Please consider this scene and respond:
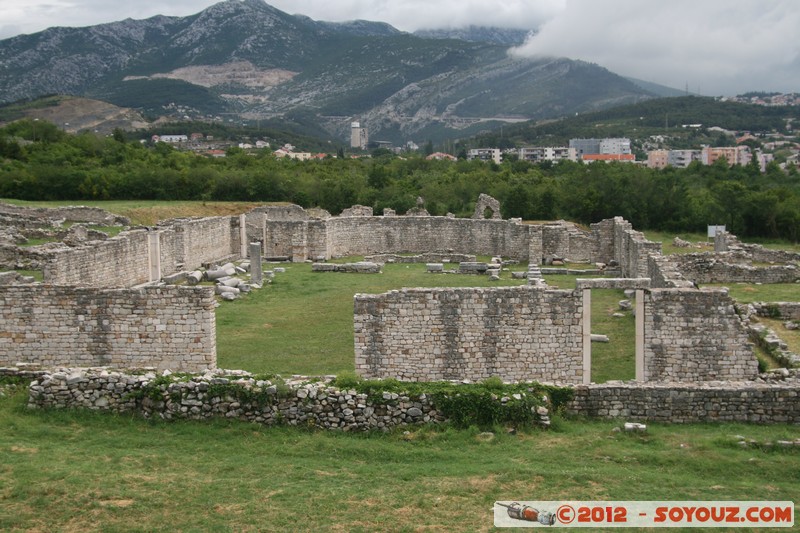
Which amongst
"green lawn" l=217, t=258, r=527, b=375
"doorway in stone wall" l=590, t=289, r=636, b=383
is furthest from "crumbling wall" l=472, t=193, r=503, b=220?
"doorway in stone wall" l=590, t=289, r=636, b=383

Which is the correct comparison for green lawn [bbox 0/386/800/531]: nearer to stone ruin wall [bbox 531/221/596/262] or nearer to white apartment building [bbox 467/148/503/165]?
stone ruin wall [bbox 531/221/596/262]

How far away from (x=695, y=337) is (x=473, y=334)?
4.27 m

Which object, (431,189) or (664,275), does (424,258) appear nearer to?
(431,189)

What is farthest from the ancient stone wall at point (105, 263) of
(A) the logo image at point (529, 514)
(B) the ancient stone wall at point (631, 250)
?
(B) the ancient stone wall at point (631, 250)

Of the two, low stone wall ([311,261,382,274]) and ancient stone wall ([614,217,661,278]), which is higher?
ancient stone wall ([614,217,661,278])

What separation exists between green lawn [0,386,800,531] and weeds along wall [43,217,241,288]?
8807 millimetres

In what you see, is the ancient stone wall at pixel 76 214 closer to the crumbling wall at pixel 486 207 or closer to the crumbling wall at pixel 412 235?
the crumbling wall at pixel 412 235

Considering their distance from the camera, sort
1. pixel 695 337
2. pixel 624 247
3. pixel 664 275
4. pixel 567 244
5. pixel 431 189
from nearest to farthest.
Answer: pixel 695 337 → pixel 664 275 → pixel 624 247 → pixel 567 244 → pixel 431 189

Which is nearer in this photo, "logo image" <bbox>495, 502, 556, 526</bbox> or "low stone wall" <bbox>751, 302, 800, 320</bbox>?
"logo image" <bbox>495, 502, 556, 526</bbox>

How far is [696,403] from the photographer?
506 inches

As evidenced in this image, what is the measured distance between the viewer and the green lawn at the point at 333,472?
956cm

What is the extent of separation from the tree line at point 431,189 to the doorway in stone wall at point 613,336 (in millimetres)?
22325

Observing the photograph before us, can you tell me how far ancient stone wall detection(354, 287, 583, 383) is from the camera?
1558cm

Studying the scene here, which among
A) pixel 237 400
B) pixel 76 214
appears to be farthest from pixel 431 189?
pixel 237 400
